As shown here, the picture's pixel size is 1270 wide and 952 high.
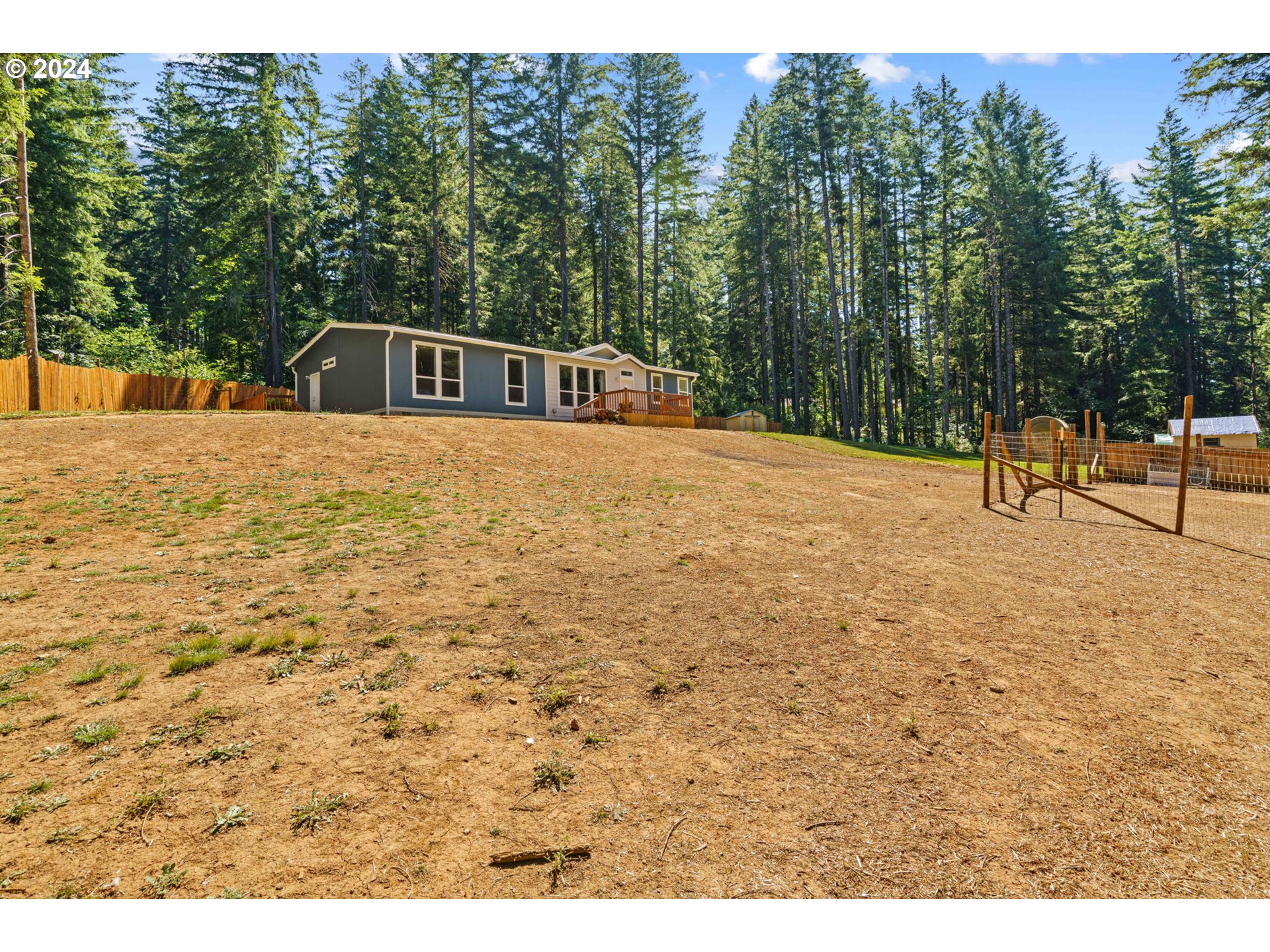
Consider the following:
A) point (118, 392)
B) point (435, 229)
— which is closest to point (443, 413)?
point (118, 392)

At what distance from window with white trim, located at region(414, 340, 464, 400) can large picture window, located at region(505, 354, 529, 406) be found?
189 cm

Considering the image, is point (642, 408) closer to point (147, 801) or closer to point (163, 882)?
point (147, 801)

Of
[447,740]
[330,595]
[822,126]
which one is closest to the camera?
[447,740]

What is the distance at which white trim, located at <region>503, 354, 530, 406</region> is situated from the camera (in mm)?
21328

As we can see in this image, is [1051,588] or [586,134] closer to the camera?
[1051,588]

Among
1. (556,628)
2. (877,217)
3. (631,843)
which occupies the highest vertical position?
(877,217)

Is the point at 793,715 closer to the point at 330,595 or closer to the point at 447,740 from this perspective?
the point at 447,740

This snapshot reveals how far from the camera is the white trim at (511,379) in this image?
21.3m

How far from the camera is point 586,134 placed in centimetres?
3134

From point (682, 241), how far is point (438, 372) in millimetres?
22898

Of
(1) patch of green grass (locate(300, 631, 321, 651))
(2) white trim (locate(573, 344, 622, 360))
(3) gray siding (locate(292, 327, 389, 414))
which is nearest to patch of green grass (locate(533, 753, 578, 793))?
(1) patch of green grass (locate(300, 631, 321, 651))

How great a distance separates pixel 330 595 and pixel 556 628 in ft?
6.72

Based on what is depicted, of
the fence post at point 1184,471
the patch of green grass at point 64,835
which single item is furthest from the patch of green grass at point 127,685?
the fence post at point 1184,471

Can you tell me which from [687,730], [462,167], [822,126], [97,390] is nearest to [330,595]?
[687,730]
